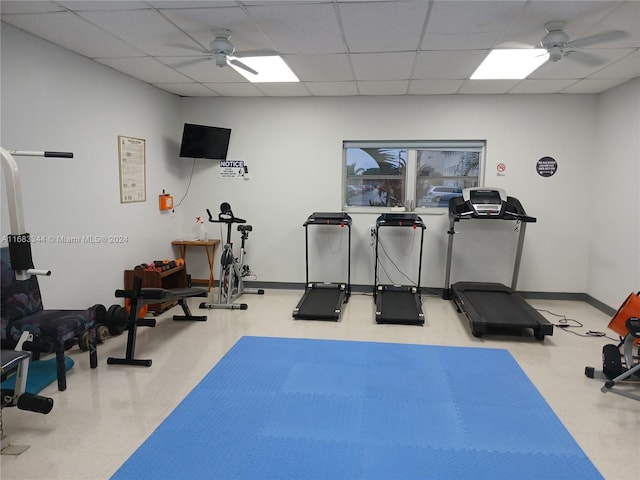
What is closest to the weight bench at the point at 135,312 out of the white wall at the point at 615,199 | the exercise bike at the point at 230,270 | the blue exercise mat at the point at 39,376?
the blue exercise mat at the point at 39,376

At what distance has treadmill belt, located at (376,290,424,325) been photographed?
471 cm

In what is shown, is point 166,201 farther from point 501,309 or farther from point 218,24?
point 501,309

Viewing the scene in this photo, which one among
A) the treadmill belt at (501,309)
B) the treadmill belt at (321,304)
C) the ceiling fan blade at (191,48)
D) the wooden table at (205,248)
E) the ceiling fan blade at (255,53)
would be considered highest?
the ceiling fan blade at (191,48)

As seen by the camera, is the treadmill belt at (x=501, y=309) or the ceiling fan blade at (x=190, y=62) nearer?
the ceiling fan blade at (x=190, y=62)

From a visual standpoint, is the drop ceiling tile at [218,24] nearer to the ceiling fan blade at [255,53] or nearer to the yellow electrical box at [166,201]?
the ceiling fan blade at [255,53]

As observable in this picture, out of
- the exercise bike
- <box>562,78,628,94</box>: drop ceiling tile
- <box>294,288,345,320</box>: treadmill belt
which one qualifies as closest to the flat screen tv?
the exercise bike

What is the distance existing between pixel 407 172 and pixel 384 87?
51.7 inches

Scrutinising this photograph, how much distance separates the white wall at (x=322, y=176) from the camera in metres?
4.46

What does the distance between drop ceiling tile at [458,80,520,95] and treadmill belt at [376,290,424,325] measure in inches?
113

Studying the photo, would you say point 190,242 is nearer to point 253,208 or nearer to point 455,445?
point 253,208

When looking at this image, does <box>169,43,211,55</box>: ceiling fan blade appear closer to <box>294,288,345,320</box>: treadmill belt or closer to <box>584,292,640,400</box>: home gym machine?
<box>294,288,345,320</box>: treadmill belt

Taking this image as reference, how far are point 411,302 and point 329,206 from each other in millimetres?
1914

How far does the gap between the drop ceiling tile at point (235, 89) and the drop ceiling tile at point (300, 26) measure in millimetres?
1497

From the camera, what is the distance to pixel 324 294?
557 cm
